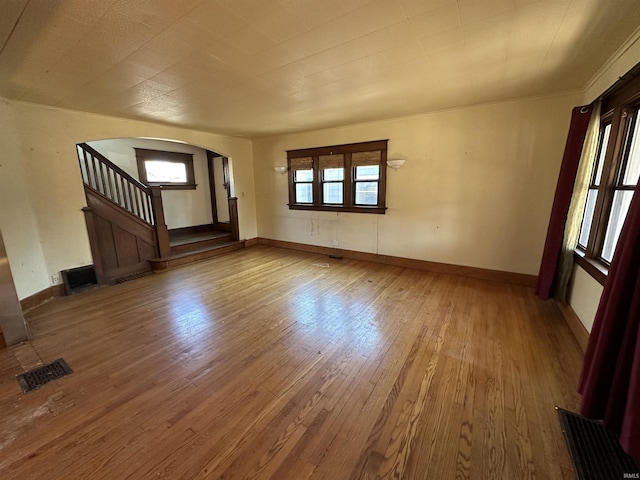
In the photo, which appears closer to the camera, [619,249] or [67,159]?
[619,249]

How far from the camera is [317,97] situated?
3322mm

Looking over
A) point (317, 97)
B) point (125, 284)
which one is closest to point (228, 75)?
point (317, 97)

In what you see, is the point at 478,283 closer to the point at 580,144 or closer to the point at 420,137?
the point at 580,144

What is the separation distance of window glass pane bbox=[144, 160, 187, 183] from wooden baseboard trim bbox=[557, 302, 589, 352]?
25.7ft

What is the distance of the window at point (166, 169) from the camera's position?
595cm

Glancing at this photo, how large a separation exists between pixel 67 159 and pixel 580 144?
6591mm

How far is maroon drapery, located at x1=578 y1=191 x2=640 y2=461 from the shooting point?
127cm

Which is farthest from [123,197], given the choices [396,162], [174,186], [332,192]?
[396,162]

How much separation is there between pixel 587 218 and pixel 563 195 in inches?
16.2

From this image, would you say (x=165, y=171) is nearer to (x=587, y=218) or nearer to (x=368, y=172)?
(x=368, y=172)

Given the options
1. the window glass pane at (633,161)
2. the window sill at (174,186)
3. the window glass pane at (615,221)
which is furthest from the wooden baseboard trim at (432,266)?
the window sill at (174,186)

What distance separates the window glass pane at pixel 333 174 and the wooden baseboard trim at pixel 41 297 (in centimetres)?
477

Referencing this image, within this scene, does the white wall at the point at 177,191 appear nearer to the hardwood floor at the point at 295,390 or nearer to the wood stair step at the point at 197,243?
the wood stair step at the point at 197,243

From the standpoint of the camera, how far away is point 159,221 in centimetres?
488
